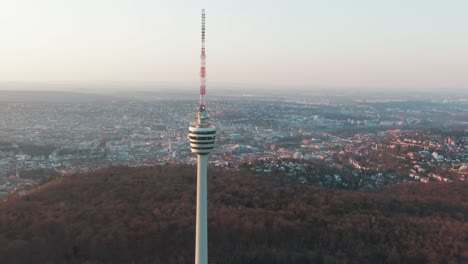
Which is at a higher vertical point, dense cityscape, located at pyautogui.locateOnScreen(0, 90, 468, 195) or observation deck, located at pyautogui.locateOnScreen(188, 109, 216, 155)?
observation deck, located at pyautogui.locateOnScreen(188, 109, 216, 155)

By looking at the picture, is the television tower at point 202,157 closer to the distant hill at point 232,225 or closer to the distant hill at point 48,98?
the distant hill at point 232,225

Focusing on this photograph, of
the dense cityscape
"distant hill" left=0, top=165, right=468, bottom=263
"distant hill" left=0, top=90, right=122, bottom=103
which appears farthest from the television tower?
"distant hill" left=0, top=90, right=122, bottom=103

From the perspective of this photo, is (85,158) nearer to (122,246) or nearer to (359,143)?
(122,246)

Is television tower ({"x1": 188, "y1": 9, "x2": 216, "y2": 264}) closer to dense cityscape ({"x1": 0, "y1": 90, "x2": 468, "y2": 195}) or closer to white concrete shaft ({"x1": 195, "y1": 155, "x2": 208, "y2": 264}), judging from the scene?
white concrete shaft ({"x1": 195, "y1": 155, "x2": 208, "y2": 264})

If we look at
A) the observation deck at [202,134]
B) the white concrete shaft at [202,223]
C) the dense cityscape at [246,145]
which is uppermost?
the observation deck at [202,134]

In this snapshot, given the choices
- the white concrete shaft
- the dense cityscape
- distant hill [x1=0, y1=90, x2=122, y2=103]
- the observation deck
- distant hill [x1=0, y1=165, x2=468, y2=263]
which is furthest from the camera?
distant hill [x1=0, y1=90, x2=122, y2=103]

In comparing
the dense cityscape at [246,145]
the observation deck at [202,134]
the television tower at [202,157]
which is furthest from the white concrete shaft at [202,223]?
the dense cityscape at [246,145]

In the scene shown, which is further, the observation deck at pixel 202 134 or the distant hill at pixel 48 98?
the distant hill at pixel 48 98
